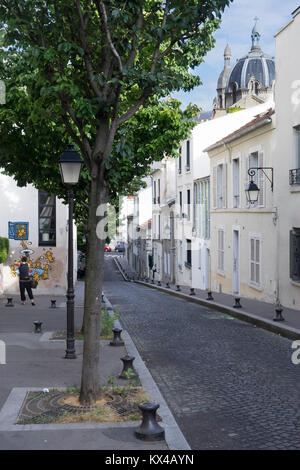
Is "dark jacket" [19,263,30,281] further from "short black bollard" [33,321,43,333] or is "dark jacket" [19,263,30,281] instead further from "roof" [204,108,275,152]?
"roof" [204,108,275,152]

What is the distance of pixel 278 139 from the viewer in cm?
1703

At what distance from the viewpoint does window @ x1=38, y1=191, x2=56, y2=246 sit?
946 inches

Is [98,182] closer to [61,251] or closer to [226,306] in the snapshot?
[226,306]

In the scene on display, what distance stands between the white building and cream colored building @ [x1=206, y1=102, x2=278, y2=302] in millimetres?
6725

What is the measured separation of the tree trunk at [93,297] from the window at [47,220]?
17766 millimetres

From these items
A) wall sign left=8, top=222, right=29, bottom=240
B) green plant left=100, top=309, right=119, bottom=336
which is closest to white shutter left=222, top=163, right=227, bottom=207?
wall sign left=8, top=222, right=29, bottom=240

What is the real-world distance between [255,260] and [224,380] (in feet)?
39.8

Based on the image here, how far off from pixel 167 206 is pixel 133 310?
78.7 feet

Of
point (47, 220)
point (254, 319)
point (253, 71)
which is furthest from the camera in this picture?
point (253, 71)

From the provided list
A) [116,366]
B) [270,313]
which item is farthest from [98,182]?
[270,313]

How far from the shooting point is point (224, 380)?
7934 mm

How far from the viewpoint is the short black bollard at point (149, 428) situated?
5309 millimetres

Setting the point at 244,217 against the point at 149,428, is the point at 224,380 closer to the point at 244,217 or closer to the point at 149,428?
the point at 149,428

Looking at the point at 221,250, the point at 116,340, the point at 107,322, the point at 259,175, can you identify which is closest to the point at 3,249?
the point at 221,250
